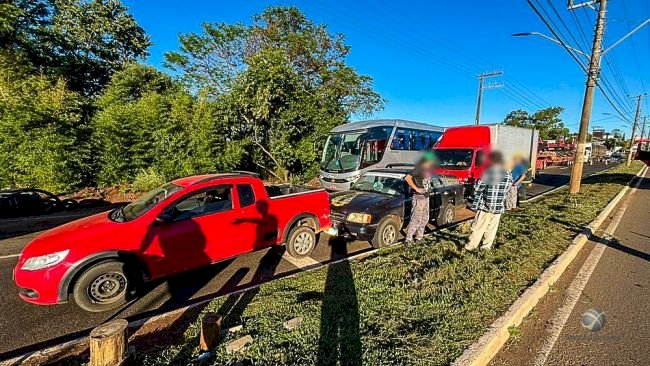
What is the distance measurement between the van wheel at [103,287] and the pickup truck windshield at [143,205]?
0.71m

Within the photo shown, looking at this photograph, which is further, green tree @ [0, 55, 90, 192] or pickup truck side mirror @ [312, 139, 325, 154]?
pickup truck side mirror @ [312, 139, 325, 154]

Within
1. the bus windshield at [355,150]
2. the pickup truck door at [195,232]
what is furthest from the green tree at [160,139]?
the pickup truck door at [195,232]

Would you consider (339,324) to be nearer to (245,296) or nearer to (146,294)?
(245,296)

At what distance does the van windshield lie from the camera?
10555mm

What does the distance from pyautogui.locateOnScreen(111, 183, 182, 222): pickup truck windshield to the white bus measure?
7.07 m

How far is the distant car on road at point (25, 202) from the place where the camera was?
32.2 feet

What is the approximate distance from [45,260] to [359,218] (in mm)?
4665

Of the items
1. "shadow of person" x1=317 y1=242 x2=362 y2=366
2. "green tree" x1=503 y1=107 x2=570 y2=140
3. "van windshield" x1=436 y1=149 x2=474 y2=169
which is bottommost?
"shadow of person" x1=317 y1=242 x2=362 y2=366

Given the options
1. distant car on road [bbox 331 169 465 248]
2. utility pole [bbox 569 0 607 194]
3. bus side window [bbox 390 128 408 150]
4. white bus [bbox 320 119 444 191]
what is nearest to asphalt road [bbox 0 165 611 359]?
distant car on road [bbox 331 169 465 248]

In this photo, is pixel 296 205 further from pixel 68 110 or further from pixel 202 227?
pixel 68 110

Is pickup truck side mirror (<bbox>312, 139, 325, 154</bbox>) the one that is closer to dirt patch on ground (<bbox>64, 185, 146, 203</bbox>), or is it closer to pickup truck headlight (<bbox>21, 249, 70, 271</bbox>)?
dirt patch on ground (<bbox>64, 185, 146, 203</bbox>)

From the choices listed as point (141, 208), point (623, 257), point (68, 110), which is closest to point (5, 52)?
point (68, 110)

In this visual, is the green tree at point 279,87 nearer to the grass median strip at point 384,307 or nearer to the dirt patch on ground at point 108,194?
the dirt patch on ground at point 108,194

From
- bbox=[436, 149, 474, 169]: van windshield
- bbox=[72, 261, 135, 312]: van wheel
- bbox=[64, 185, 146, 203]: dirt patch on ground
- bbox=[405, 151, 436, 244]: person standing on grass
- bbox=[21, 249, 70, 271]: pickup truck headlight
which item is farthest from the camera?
bbox=[64, 185, 146, 203]: dirt patch on ground
